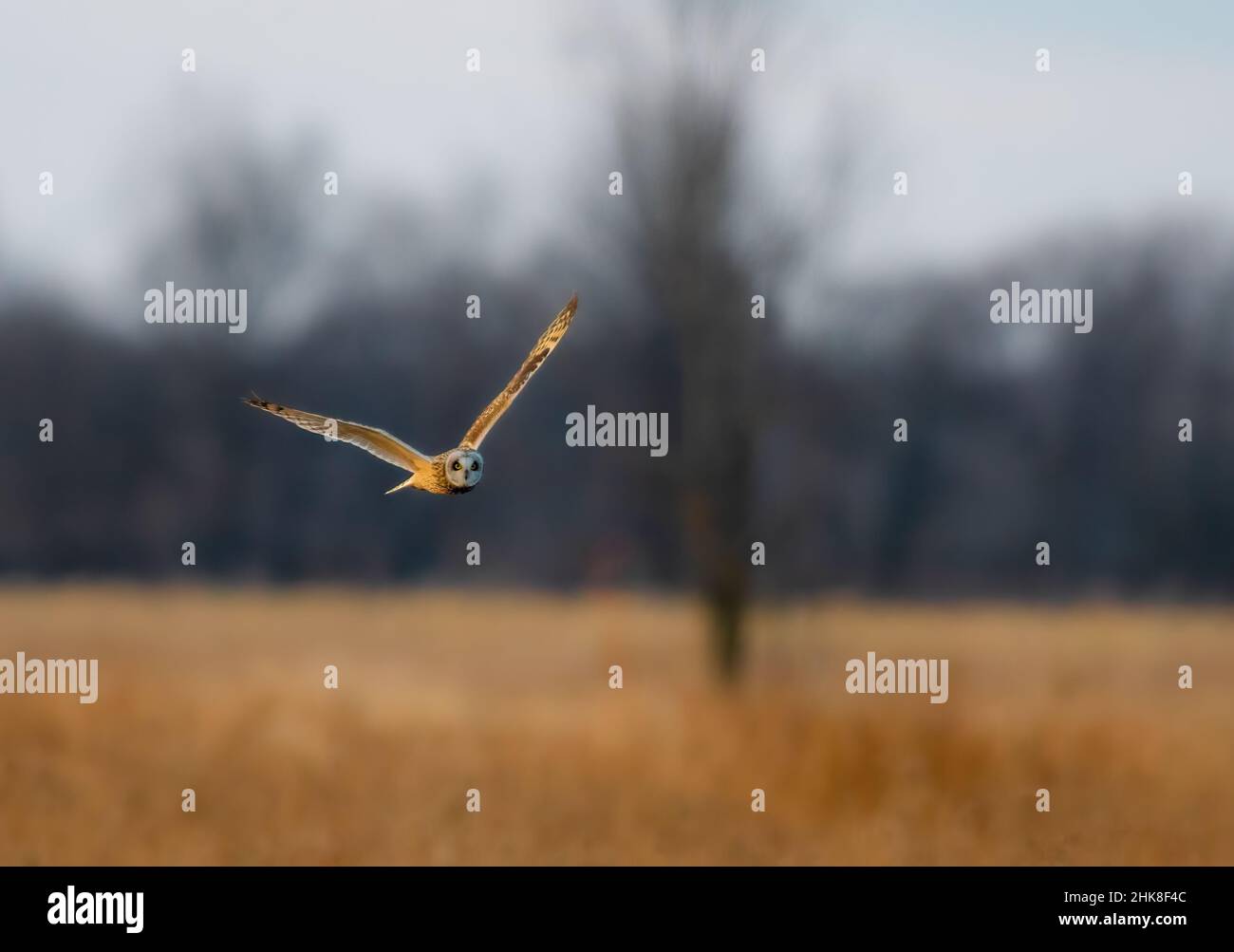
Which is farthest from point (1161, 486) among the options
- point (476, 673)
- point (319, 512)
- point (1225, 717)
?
point (319, 512)

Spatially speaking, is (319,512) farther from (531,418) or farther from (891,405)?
(891,405)

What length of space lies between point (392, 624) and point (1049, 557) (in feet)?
31.4

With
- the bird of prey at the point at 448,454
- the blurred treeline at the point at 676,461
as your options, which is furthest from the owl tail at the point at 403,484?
the blurred treeline at the point at 676,461

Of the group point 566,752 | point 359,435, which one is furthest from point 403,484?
point 566,752

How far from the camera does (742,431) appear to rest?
43.2 feet

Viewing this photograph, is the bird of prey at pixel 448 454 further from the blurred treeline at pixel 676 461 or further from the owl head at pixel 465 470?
the blurred treeline at pixel 676 461

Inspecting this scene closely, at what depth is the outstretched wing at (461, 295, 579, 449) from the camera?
114cm

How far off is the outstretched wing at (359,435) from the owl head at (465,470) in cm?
3

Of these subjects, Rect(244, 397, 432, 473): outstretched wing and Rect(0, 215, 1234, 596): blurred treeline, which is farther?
Rect(0, 215, 1234, 596): blurred treeline

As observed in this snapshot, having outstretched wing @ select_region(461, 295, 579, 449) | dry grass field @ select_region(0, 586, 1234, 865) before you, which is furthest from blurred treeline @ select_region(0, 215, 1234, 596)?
outstretched wing @ select_region(461, 295, 579, 449)

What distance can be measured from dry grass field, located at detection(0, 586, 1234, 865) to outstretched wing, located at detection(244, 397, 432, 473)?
8209mm

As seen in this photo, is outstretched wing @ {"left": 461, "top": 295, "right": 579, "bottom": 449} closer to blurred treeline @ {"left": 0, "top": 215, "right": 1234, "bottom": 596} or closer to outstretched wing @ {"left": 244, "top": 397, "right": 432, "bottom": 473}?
outstretched wing @ {"left": 244, "top": 397, "right": 432, "bottom": 473}

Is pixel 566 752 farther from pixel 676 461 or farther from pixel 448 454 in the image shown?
pixel 448 454
